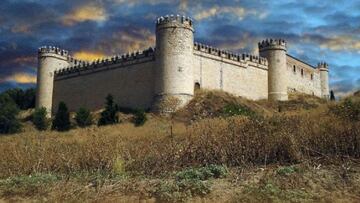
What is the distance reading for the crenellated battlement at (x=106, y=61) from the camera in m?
41.6

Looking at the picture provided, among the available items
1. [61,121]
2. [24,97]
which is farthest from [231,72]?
[24,97]

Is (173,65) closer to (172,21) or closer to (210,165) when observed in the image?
(172,21)

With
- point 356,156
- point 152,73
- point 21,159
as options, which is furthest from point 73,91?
point 356,156

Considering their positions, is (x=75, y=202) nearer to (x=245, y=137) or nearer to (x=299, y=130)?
(x=245, y=137)

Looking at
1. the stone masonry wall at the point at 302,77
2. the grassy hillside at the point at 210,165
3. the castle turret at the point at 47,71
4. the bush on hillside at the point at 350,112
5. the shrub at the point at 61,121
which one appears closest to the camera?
the grassy hillside at the point at 210,165

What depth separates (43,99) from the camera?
48.0 meters

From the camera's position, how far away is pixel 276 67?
4738 centimetres

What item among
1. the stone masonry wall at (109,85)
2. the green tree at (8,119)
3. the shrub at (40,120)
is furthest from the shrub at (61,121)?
the stone masonry wall at (109,85)

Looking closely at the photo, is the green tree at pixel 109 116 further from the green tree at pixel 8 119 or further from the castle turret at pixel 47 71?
the castle turret at pixel 47 71

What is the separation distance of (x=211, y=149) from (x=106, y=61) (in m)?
34.6

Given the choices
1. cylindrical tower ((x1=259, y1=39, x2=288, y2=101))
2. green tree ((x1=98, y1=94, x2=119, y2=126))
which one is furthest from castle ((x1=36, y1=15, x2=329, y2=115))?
green tree ((x1=98, y1=94, x2=119, y2=126))

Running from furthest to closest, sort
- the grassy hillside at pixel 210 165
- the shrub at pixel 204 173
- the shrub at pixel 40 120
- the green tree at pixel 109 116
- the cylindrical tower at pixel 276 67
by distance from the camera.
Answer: the cylindrical tower at pixel 276 67 < the shrub at pixel 40 120 < the green tree at pixel 109 116 < the shrub at pixel 204 173 < the grassy hillside at pixel 210 165

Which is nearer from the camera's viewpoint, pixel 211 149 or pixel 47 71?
pixel 211 149

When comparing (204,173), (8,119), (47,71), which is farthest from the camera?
(47,71)
